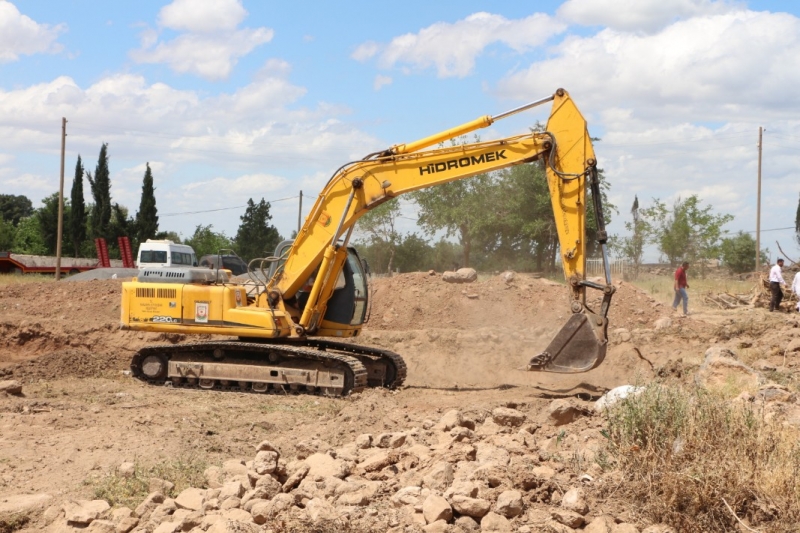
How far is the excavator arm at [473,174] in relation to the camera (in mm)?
10648

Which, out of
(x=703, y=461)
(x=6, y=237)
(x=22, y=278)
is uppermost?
(x=6, y=237)

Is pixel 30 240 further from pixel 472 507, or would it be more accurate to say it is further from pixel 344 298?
pixel 472 507

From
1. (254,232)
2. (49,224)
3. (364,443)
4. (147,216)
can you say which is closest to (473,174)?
(364,443)

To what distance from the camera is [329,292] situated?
12297 mm

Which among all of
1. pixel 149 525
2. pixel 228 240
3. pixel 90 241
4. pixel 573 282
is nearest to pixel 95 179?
pixel 90 241

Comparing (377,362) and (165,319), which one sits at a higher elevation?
(165,319)

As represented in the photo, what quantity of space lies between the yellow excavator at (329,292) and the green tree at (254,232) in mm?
34153

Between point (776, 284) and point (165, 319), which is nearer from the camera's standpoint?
point (165, 319)

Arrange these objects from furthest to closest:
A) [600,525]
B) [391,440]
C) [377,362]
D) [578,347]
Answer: [377,362]
[578,347]
[391,440]
[600,525]

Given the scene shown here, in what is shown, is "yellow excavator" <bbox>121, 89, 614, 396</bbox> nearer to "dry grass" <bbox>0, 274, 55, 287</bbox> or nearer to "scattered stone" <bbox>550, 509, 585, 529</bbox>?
"scattered stone" <bbox>550, 509, 585, 529</bbox>

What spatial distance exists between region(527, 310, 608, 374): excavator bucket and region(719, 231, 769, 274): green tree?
4276cm

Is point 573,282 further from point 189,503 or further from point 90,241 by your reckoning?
point 90,241

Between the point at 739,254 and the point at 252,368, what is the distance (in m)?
45.2

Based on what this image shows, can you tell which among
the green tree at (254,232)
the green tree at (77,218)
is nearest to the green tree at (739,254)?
the green tree at (254,232)
